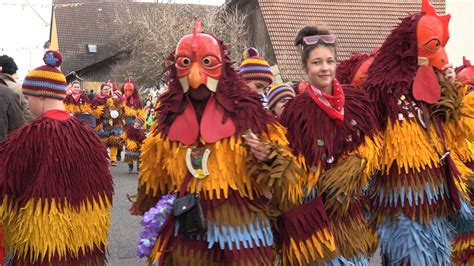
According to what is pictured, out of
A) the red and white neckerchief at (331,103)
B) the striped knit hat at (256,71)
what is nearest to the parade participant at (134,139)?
the striped knit hat at (256,71)

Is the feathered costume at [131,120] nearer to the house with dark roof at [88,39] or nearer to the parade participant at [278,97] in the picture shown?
the parade participant at [278,97]

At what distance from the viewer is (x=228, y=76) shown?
3201mm

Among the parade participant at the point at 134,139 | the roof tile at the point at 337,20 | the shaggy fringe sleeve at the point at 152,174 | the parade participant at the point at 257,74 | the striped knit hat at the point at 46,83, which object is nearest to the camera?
the shaggy fringe sleeve at the point at 152,174

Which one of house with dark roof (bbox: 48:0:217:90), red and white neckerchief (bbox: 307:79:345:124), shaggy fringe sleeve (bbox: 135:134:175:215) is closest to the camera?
shaggy fringe sleeve (bbox: 135:134:175:215)

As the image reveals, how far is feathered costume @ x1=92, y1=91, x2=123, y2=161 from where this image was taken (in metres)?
13.5

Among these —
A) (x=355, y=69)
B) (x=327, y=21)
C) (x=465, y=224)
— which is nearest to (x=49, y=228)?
(x=355, y=69)

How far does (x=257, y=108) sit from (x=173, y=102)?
0.47 metres

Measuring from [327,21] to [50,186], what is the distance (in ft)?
68.1

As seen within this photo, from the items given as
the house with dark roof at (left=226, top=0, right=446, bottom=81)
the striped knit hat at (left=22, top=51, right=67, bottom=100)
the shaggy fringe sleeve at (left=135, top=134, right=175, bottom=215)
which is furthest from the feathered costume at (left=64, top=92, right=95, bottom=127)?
the house with dark roof at (left=226, top=0, right=446, bottom=81)

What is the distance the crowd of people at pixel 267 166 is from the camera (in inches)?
120

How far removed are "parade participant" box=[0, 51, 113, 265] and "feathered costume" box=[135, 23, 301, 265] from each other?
541 mm

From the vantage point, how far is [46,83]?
3.57 m

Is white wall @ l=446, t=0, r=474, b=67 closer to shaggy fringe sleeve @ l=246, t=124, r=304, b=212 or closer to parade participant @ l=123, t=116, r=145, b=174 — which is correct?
parade participant @ l=123, t=116, r=145, b=174

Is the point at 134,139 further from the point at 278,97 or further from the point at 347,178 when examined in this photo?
the point at 347,178
